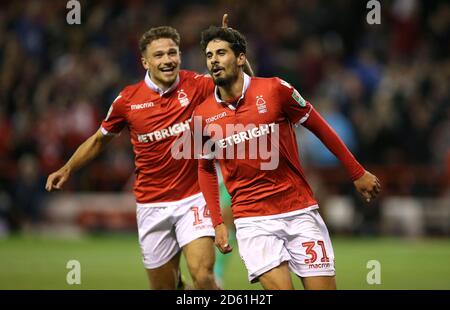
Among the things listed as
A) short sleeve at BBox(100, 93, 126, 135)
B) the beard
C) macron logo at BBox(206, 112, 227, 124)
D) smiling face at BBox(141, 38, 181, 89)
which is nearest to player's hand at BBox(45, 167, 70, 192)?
short sleeve at BBox(100, 93, 126, 135)

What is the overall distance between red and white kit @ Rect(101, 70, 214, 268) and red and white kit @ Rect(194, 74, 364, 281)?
117cm

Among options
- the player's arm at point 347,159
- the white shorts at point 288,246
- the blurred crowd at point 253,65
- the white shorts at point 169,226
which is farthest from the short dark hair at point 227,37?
the blurred crowd at point 253,65

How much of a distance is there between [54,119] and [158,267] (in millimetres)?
9174

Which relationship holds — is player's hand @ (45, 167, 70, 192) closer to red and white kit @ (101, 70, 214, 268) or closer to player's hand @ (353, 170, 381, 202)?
red and white kit @ (101, 70, 214, 268)

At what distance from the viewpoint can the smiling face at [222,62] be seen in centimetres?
725

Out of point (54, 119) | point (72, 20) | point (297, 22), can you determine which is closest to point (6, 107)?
point (54, 119)

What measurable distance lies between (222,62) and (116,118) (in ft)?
5.63

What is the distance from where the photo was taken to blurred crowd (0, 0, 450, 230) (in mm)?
16969

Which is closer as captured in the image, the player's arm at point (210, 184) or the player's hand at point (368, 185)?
the player's hand at point (368, 185)

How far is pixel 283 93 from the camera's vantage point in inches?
284

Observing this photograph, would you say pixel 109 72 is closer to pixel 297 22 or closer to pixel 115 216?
pixel 115 216

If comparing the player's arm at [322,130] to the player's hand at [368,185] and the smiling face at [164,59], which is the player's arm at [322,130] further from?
the smiling face at [164,59]

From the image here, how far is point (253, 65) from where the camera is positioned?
1722 cm

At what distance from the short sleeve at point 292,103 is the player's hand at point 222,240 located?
3.44 ft
